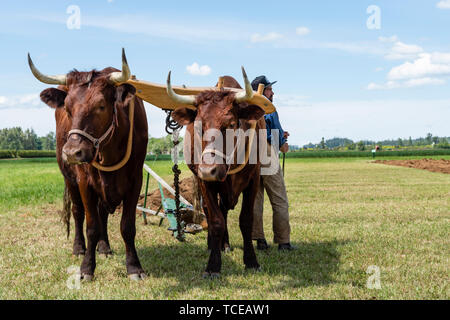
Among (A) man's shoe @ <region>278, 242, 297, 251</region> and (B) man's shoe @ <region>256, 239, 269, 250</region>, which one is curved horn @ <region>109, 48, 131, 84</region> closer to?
(B) man's shoe @ <region>256, 239, 269, 250</region>

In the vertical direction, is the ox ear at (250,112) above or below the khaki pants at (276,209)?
above

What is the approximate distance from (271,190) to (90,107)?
3.34 metres

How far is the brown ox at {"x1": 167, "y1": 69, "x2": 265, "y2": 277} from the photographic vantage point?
15.5 ft

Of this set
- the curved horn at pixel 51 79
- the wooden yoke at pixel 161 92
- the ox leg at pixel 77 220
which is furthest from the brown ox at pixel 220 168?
the ox leg at pixel 77 220

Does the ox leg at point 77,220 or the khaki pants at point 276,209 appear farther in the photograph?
the khaki pants at point 276,209

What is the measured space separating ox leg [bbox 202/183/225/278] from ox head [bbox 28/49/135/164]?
1415 mm

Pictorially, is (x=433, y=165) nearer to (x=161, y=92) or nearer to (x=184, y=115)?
(x=161, y=92)

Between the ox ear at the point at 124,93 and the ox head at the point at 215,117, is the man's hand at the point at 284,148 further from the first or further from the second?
the ox ear at the point at 124,93

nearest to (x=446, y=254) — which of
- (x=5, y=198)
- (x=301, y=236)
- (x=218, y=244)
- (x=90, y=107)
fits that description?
(x=301, y=236)

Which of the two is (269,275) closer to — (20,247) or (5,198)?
(20,247)

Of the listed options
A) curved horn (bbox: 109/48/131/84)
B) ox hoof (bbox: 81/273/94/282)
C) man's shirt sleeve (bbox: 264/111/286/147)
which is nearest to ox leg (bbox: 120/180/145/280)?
ox hoof (bbox: 81/273/94/282)

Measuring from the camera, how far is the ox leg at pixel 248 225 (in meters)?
5.57

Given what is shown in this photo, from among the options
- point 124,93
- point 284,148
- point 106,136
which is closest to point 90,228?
point 106,136

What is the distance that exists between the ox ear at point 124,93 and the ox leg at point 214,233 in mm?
1394
